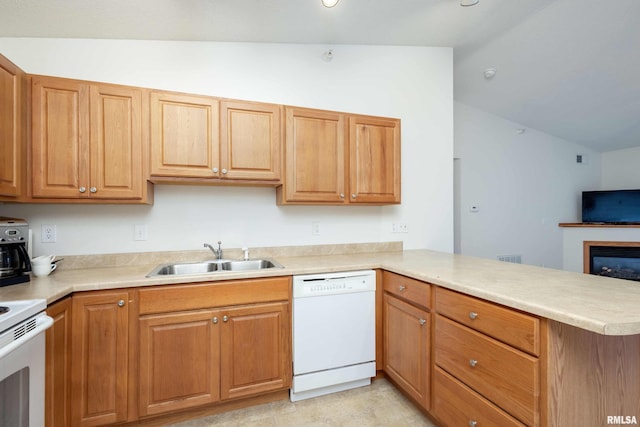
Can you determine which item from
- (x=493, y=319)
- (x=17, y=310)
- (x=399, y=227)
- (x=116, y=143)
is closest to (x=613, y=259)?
(x=399, y=227)

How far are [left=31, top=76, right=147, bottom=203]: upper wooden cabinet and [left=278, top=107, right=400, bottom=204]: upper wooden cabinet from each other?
3.28 ft

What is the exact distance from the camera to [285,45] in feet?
7.95

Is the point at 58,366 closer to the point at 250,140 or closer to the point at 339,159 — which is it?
the point at 250,140

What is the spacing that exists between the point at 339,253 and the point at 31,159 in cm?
216

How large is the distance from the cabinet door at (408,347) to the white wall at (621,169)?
19.5 feet

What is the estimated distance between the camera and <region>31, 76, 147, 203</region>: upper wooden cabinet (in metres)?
1.64

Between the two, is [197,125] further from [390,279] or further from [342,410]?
[342,410]

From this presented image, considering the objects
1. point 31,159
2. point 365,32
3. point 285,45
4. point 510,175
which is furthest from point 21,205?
point 510,175

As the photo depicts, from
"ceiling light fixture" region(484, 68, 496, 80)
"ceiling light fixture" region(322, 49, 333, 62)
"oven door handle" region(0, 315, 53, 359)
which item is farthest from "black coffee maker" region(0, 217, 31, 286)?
"ceiling light fixture" region(484, 68, 496, 80)

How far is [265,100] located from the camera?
2367 millimetres

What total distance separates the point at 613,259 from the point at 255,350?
5826mm

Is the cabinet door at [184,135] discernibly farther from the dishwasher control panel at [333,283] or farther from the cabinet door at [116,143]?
the dishwasher control panel at [333,283]

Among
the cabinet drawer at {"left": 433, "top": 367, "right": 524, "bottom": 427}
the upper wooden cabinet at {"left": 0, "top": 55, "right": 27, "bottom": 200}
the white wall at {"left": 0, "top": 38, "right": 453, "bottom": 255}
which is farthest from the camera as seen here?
the white wall at {"left": 0, "top": 38, "right": 453, "bottom": 255}

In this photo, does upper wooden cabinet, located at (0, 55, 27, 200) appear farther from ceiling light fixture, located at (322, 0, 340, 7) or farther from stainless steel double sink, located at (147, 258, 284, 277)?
ceiling light fixture, located at (322, 0, 340, 7)
